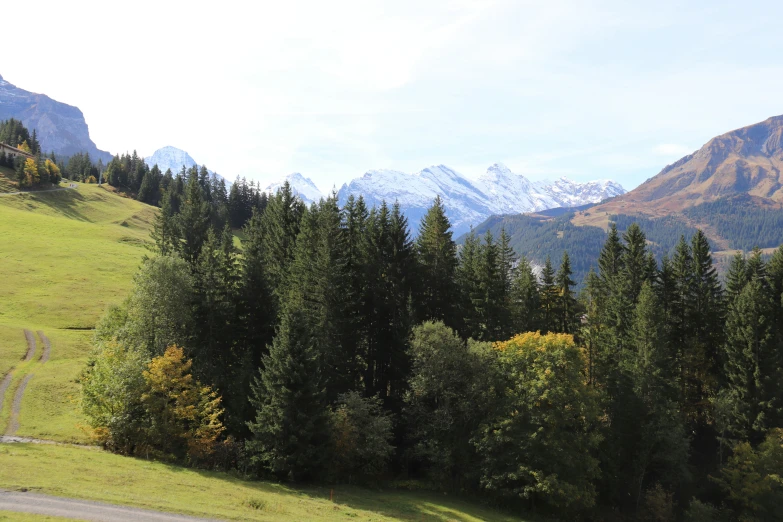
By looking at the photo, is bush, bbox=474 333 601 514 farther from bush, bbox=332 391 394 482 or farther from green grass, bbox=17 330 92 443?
green grass, bbox=17 330 92 443

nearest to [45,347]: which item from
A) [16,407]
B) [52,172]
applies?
[16,407]

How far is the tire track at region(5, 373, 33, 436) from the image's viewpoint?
40906 millimetres

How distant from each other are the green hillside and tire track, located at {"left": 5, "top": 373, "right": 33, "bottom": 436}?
303 millimetres

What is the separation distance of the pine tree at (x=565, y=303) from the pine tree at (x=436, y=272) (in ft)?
64.0

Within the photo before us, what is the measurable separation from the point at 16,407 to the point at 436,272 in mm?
43616

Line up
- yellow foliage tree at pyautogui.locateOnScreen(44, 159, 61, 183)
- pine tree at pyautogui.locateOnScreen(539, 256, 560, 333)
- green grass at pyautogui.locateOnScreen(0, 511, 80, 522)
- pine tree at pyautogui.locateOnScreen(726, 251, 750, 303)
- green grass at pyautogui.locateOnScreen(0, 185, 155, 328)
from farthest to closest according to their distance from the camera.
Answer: yellow foliage tree at pyautogui.locateOnScreen(44, 159, 61, 183) → green grass at pyautogui.locateOnScreen(0, 185, 155, 328) → pine tree at pyautogui.locateOnScreen(539, 256, 560, 333) → pine tree at pyautogui.locateOnScreen(726, 251, 750, 303) → green grass at pyautogui.locateOnScreen(0, 511, 80, 522)

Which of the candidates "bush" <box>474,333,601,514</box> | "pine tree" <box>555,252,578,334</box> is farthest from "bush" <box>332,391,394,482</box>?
"pine tree" <box>555,252,578,334</box>

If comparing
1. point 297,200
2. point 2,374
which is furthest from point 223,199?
point 2,374

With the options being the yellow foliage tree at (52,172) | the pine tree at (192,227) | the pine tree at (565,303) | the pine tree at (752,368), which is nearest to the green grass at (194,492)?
the pine tree at (752,368)

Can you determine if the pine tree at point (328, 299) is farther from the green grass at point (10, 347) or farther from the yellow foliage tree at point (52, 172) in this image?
the yellow foliage tree at point (52, 172)

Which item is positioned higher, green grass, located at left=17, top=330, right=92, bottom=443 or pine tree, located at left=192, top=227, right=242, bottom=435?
pine tree, located at left=192, top=227, right=242, bottom=435

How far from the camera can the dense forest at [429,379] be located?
41250 mm

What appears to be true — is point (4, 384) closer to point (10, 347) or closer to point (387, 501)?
point (10, 347)

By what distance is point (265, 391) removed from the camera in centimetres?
4338
